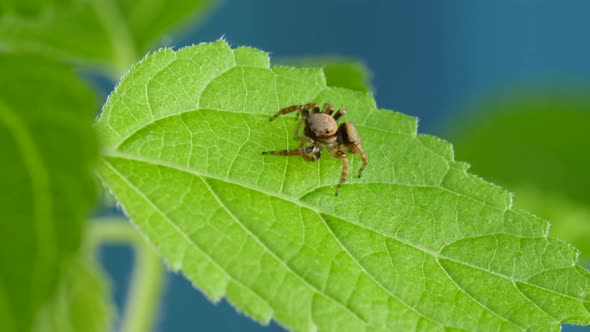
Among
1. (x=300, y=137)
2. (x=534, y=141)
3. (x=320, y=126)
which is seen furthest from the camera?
(x=534, y=141)

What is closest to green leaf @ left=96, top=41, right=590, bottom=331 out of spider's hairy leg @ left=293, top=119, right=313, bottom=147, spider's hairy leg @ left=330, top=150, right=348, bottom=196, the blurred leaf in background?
spider's hairy leg @ left=330, top=150, right=348, bottom=196

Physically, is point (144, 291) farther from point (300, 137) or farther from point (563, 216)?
point (563, 216)

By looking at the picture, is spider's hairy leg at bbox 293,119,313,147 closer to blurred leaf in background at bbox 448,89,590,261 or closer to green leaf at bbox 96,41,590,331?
green leaf at bbox 96,41,590,331

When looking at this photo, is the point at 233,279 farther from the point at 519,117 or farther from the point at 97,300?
the point at 519,117

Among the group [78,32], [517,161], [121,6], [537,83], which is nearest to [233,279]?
[78,32]

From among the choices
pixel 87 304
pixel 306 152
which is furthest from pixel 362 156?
pixel 87 304

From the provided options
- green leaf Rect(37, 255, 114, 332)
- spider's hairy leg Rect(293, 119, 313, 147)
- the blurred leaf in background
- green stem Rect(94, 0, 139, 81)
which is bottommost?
green leaf Rect(37, 255, 114, 332)
